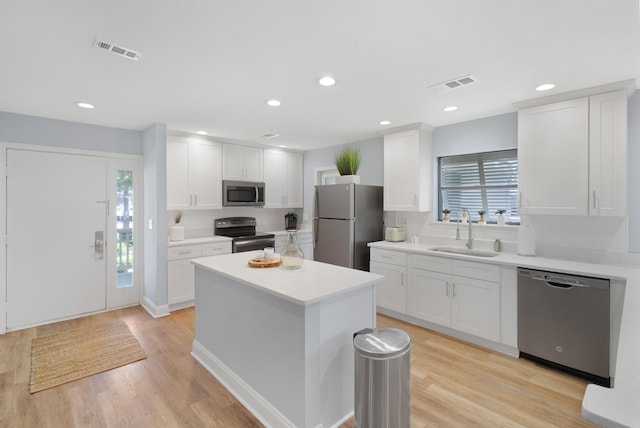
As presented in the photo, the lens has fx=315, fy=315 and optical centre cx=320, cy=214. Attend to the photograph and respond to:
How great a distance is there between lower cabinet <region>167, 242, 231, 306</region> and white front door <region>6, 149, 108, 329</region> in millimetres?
911

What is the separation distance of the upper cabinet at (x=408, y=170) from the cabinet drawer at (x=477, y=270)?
100 centimetres

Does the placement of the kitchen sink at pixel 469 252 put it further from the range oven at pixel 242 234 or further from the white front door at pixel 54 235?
the white front door at pixel 54 235

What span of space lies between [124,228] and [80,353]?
1790 mm

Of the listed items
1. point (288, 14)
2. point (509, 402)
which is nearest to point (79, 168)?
point (288, 14)

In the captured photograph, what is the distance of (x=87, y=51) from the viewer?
2105 millimetres

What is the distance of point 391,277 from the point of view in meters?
3.96

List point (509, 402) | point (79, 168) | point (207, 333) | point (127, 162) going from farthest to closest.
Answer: point (127, 162) < point (79, 168) < point (207, 333) < point (509, 402)

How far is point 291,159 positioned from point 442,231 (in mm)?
3156

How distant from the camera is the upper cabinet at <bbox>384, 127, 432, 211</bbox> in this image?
13.4 feet

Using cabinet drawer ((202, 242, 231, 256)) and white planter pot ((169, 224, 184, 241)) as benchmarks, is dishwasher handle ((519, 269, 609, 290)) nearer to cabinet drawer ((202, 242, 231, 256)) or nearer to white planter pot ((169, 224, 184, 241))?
cabinet drawer ((202, 242, 231, 256))

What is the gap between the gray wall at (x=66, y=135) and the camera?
11.6ft

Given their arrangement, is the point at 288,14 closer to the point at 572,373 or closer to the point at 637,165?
the point at 637,165

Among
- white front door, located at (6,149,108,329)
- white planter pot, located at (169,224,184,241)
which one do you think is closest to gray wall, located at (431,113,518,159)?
white planter pot, located at (169,224,184,241)

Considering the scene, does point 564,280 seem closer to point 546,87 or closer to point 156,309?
point 546,87
